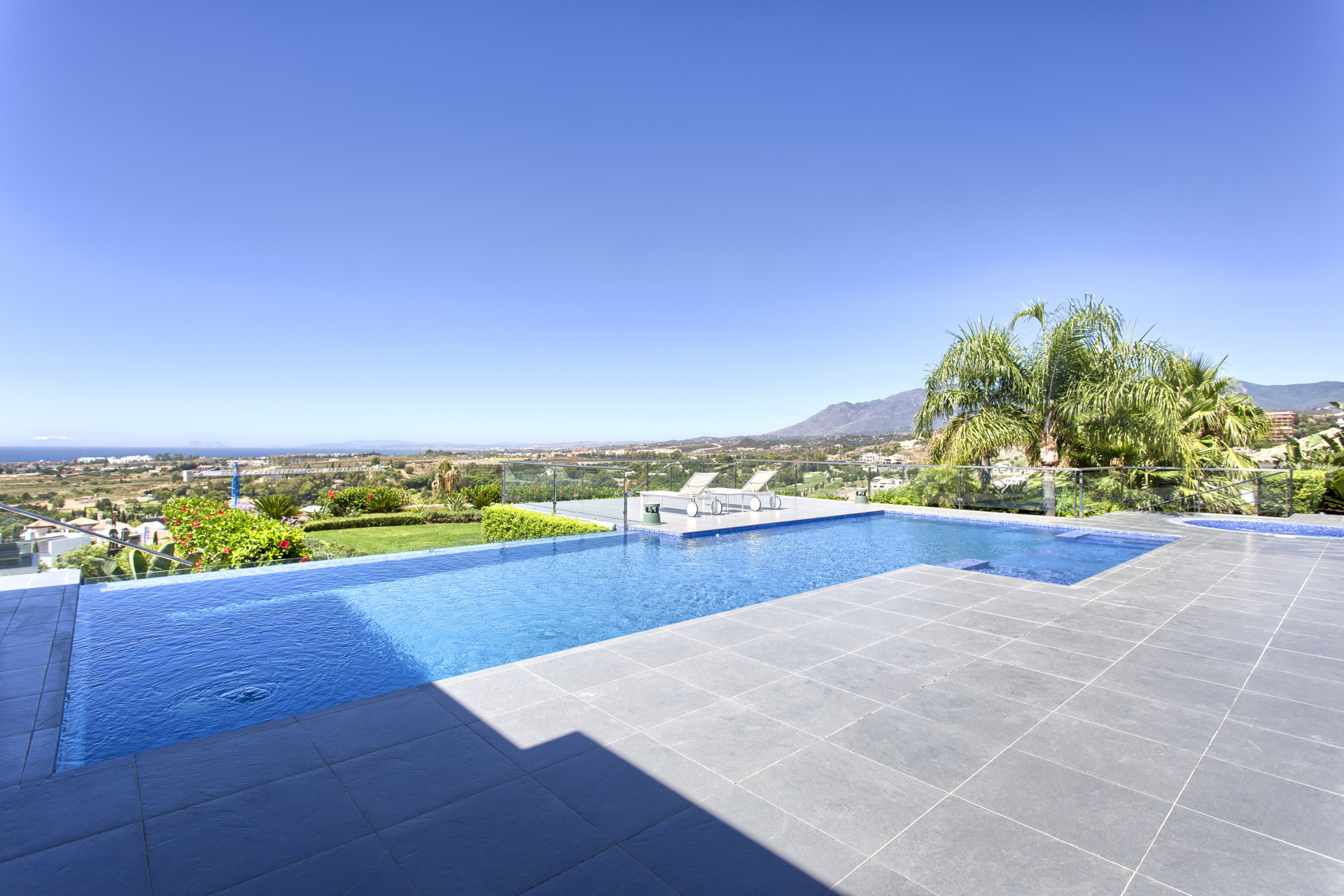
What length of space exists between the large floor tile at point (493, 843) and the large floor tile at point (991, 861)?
0.97m

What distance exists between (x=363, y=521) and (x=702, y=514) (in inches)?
366

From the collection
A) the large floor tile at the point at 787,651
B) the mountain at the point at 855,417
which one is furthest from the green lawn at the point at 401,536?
the mountain at the point at 855,417

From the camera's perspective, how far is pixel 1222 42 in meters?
11.1

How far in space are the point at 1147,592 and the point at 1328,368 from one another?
1429 inches

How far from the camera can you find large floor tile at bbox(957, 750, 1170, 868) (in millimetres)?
1834

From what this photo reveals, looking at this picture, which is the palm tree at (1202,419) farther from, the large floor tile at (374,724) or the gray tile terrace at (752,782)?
the large floor tile at (374,724)

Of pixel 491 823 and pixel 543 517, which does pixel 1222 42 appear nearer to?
pixel 543 517

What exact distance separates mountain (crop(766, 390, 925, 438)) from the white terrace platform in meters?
54.0

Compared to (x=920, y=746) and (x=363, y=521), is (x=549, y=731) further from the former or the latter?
(x=363, y=521)

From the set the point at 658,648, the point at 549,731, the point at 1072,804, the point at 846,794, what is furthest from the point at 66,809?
the point at 1072,804

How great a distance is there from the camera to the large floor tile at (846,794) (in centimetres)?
189

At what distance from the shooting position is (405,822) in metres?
1.90

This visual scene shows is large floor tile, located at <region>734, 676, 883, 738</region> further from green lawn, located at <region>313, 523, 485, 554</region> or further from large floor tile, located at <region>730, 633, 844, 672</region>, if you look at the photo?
green lawn, located at <region>313, 523, 485, 554</region>

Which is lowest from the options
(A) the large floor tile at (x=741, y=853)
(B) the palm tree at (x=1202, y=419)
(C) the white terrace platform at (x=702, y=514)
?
(C) the white terrace platform at (x=702, y=514)
